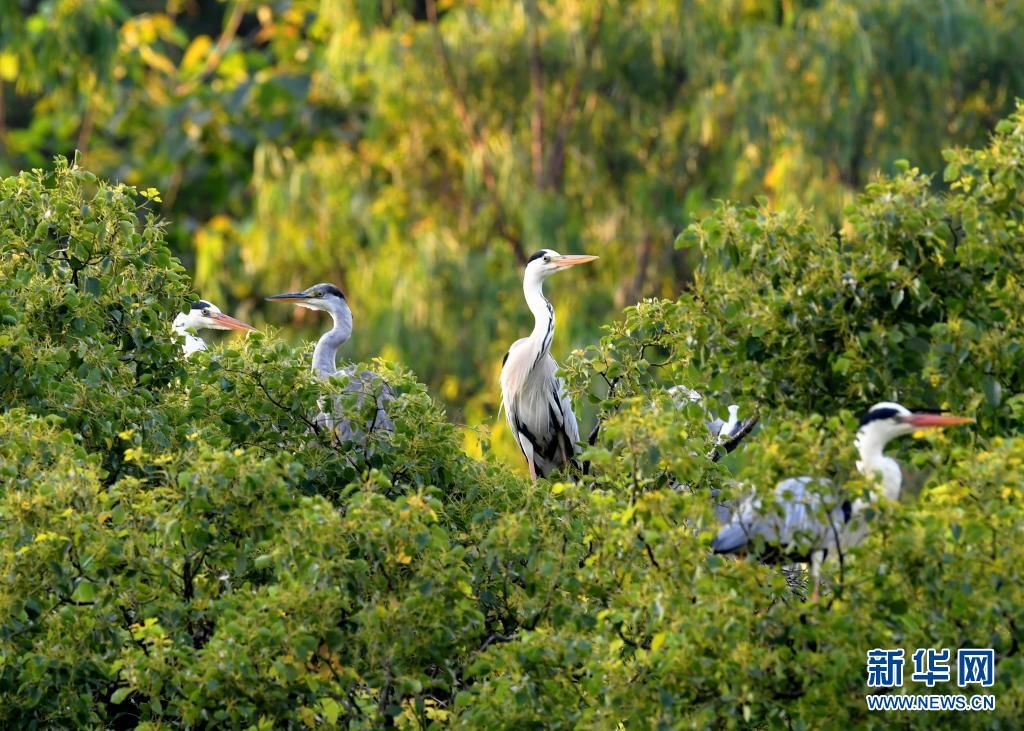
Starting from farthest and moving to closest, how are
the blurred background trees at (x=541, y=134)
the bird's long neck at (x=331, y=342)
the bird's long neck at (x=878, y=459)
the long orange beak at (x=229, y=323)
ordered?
the blurred background trees at (x=541, y=134) < the long orange beak at (x=229, y=323) < the bird's long neck at (x=331, y=342) < the bird's long neck at (x=878, y=459)

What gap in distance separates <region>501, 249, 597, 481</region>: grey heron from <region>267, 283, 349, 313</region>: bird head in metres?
1.02

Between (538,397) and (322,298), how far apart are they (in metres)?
1.47

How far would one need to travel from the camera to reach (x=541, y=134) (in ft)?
61.8

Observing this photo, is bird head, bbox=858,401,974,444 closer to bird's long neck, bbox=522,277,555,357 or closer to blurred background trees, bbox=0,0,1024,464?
bird's long neck, bbox=522,277,555,357

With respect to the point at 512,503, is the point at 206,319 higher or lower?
lower

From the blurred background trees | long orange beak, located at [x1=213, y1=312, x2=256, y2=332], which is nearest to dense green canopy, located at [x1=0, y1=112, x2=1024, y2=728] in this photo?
long orange beak, located at [x1=213, y1=312, x2=256, y2=332]

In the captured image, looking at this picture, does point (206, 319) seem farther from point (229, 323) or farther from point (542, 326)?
point (542, 326)

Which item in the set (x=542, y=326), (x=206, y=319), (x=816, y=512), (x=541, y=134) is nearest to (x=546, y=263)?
(x=542, y=326)

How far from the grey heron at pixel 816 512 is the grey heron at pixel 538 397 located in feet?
14.7

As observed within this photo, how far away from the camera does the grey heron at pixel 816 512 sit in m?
5.49

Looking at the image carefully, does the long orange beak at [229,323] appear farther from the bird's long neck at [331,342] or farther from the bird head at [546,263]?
the bird head at [546,263]

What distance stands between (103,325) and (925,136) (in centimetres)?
1154

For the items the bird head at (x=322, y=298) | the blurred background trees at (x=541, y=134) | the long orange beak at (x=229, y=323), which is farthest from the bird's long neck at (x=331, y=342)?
the blurred background trees at (x=541, y=134)

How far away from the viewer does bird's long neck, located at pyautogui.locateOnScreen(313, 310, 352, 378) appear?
1100 centimetres
